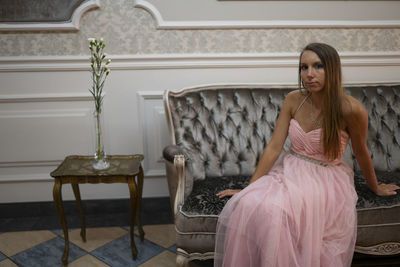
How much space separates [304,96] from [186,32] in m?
1.21

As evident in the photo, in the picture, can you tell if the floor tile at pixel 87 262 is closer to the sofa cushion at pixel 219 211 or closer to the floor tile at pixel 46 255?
the floor tile at pixel 46 255

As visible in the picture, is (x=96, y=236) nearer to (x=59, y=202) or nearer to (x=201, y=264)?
(x=59, y=202)

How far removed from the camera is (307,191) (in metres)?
1.81

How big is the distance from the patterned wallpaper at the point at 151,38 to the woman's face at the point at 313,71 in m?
1.12

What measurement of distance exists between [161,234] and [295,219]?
1.38 m

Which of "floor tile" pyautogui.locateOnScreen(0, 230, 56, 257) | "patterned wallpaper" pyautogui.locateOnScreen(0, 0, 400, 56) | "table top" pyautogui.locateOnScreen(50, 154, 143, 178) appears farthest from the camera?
"patterned wallpaper" pyautogui.locateOnScreen(0, 0, 400, 56)

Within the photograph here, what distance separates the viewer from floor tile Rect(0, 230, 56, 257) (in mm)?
2582

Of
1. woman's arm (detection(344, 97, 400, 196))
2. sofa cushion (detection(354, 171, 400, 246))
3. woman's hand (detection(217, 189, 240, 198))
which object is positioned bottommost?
sofa cushion (detection(354, 171, 400, 246))

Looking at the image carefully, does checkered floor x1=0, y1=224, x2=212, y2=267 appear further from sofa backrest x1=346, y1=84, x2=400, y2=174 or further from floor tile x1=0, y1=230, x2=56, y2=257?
sofa backrest x1=346, y1=84, x2=400, y2=174

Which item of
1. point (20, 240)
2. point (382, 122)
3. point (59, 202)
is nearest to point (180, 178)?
point (59, 202)

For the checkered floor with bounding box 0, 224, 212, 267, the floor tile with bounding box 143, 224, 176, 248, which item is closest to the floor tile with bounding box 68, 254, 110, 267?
the checkered floor with bounding box 0, 224, 212, 267

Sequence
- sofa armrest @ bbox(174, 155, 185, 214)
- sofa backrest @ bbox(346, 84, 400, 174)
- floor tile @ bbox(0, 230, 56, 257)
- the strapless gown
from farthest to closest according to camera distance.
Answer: sofa backrest @ bbox(346, 84, 400, 174), floor tile @ bbox(0, 230, 56, 257), sofa armrest @ bbox(174, 155, 185, 214), the strapless gown

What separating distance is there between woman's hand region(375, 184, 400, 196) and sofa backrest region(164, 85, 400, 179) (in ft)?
1.78

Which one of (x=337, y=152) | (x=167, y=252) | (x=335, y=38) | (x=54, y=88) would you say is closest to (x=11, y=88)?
(x=54, y=88)
